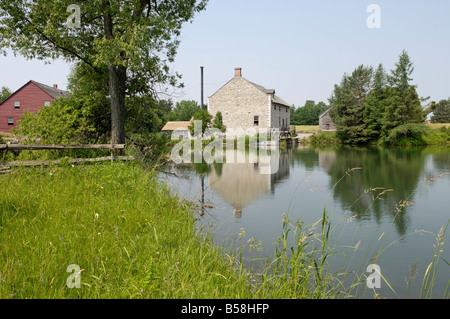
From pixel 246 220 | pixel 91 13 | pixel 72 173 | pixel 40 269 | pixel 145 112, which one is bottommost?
pixel 246 220

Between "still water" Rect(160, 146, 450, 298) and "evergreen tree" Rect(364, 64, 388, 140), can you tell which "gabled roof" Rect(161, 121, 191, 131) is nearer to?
"evergreen tree" Rect(364, 64, 388, 140)

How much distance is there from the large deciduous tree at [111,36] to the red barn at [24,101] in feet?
109

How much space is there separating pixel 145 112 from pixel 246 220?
27.2 feet

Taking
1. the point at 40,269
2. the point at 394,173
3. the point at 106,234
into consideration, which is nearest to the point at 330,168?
the point at 394,173

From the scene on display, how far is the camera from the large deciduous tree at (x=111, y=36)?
10547mm

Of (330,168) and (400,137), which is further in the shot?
(400,137)

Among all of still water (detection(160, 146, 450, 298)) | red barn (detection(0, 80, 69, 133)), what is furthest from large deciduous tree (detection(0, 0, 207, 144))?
red barn (detection(0, 80, 69, 133))

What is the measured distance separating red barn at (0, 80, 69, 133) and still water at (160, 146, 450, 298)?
1387 inches

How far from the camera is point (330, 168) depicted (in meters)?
19.1

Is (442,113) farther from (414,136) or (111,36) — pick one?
(111,36)

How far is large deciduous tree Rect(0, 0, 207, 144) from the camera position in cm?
1055

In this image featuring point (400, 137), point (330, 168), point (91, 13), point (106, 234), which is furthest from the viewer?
point (400, 137)

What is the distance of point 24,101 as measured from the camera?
42.7 metres
